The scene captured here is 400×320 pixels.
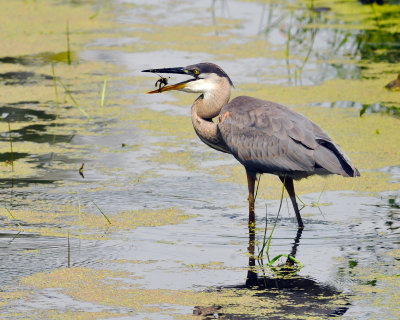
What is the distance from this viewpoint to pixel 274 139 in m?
5.43

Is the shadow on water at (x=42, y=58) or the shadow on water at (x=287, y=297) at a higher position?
the shadow on water at (x=42, y=58)

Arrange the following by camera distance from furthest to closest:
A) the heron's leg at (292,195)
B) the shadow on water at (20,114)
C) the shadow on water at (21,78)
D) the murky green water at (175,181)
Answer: the shadow on water at (21,78)
the shadow on water at (20,114)
the heron's leg at (292,195)
the murky green water at (175,181)

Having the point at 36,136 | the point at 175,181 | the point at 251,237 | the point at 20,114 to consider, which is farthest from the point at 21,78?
the point at 251,237

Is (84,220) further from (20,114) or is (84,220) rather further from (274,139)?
(20,114)

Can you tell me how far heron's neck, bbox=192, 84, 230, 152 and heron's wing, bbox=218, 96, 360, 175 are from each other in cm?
20

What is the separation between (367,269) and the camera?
181 inches

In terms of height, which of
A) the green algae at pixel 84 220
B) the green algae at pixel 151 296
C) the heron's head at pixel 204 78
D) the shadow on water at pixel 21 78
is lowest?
the green algae at pixel 84 220

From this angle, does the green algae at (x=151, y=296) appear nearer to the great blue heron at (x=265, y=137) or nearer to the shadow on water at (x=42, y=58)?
the great blue heron at (x=265, y=137)

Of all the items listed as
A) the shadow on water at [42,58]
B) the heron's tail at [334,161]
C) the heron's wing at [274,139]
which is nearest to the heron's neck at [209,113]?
the heron's wing at [274,139]

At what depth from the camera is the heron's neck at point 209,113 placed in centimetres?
592

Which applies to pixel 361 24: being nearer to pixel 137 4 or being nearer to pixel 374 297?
pixel 137 4

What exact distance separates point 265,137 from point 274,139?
0.07 m

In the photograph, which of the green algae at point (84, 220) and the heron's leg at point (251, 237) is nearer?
the heron's leg at point (251, 237)

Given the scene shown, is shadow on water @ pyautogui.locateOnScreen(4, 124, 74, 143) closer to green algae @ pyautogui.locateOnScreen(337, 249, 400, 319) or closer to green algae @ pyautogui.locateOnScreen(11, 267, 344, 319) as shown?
green algae @ pyautogui.locateOnScreen(11, 267, 344, 319)
